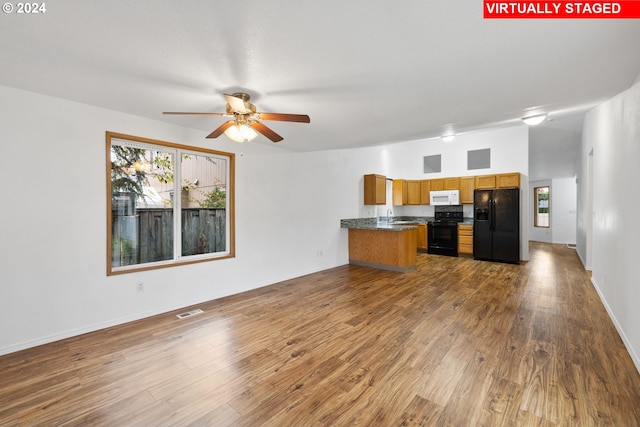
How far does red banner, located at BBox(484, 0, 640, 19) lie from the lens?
4.81 feet

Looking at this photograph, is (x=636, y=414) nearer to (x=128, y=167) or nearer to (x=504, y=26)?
(x=504, y=26)

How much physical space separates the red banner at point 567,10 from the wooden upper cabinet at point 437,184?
19.8ft

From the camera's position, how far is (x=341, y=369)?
2184 millimetres

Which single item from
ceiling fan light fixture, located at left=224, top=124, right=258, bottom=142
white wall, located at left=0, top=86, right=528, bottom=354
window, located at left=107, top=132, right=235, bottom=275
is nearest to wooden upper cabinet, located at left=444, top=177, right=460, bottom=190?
white wall, located at left=0, top=86, right=528, bottom=354

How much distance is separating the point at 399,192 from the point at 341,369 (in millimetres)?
6304

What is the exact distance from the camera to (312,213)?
5.42 meters

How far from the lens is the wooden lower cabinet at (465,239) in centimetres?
672

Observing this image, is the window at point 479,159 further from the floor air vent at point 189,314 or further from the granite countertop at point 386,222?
the floor air vent at point 189,314

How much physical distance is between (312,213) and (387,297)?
7.32 ft

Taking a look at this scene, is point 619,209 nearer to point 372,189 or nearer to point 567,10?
point 567,10

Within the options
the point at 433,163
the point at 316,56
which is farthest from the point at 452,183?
the point at 316,56

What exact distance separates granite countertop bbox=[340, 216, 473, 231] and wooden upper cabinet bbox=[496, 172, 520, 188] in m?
1.14

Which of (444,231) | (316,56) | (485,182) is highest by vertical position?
(316,56)

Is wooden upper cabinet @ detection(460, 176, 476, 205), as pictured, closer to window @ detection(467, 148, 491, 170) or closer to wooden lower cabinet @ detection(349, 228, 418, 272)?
window @ detection(467, 148, 491, 170)
